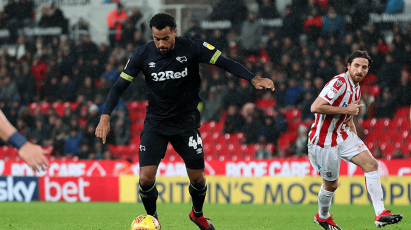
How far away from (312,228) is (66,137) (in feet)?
31.5

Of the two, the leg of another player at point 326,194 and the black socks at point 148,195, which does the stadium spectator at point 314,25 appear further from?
the black socks at point 148,195

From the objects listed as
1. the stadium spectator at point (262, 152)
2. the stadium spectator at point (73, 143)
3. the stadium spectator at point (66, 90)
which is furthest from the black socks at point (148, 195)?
the stadium spectator at point (66, 90)

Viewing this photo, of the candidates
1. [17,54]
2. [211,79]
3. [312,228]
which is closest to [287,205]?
[312,228]

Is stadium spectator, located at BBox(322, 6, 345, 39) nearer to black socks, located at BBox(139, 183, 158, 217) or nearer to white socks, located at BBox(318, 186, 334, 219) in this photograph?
white socks, located at BBox(318, 186, 334, 219)

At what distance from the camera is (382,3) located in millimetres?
15477

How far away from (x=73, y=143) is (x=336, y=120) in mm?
9728

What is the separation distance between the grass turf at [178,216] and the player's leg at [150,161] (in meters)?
1.23

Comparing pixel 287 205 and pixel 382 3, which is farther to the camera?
pixel 382 3

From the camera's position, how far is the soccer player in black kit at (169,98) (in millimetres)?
6335

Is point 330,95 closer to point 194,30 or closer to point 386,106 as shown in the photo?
point 386,106

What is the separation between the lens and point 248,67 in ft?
51.1

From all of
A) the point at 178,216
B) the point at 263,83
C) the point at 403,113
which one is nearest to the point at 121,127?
the point at 178,216

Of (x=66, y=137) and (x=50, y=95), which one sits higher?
(x=50, y=95)

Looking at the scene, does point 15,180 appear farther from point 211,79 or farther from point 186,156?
point 186,156
